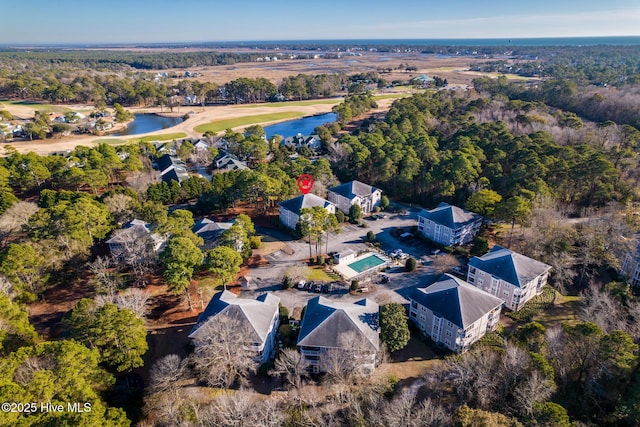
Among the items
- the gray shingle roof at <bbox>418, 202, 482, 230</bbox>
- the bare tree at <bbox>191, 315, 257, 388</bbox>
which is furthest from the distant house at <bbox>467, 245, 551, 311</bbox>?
the bare tree at <bbox>191, 315, 257, 388</bbox>

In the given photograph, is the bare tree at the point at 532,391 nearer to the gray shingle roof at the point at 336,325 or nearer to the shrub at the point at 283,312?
the gray shingle roof at the point at 336,325

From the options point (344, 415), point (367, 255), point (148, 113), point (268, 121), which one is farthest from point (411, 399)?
point (148, 113)

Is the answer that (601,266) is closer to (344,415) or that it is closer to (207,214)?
(344,415)

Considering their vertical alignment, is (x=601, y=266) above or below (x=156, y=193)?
below

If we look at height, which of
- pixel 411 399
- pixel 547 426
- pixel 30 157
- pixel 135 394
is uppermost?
pixel 30 157

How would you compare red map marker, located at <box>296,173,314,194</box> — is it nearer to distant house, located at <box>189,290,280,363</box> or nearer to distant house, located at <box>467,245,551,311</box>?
distant house, located at <box>467,245,551,311</box>

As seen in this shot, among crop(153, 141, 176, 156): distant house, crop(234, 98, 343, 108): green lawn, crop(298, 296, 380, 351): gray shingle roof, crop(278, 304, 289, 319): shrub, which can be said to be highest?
crop(234, 98, 343, 108): green lawn
